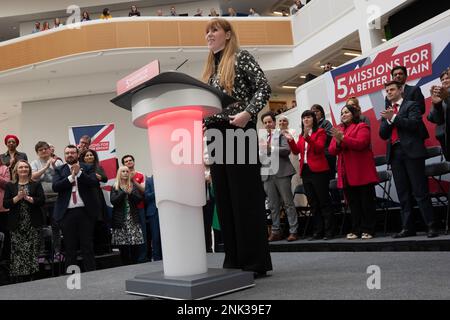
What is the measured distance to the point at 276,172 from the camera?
Answer: 481 centimetres

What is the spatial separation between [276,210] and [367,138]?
139 centimetres

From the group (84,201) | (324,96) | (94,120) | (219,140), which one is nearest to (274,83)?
(94,120)

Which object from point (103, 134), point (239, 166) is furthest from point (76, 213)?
point (103, 134)

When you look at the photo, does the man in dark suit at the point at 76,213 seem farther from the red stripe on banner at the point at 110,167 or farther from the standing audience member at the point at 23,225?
the red stripe on banner at the point at 110,167

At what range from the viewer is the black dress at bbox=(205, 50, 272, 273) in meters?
1.99

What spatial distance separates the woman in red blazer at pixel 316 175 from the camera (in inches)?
171

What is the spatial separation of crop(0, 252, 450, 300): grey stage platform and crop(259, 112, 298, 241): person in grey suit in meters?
1.92

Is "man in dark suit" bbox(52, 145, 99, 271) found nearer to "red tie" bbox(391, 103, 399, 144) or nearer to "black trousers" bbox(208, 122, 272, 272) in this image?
"black trousers" bbox(208, 122, 272, 272)

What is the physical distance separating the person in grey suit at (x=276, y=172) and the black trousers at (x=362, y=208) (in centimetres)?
77

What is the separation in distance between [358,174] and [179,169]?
271 centimetres

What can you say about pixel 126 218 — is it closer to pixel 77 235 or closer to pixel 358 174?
pixel 77 235

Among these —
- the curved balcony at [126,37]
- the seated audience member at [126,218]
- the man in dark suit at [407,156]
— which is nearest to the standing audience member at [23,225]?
the seated audience member at [126,218]

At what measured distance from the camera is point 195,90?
5.59 feet
